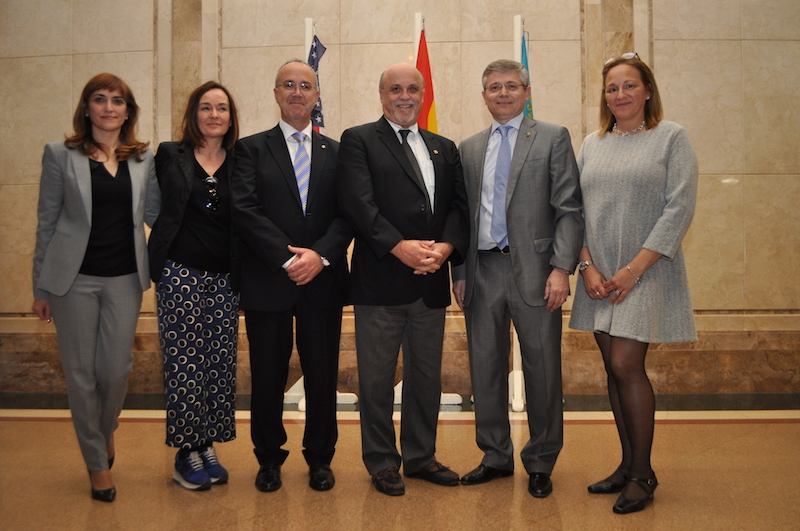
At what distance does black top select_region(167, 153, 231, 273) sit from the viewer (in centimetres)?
290

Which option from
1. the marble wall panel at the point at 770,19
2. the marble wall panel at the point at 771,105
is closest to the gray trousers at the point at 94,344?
the marble wall panel at the point at 771,105

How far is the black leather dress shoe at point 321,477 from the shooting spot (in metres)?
2.89

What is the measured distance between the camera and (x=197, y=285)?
2.90m

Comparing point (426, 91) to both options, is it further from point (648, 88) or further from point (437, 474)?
point (437, 474)

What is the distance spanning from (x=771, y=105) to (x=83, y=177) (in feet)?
17.7

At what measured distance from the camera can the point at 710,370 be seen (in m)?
5.19

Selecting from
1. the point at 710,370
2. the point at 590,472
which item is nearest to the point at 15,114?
the point at 590,472

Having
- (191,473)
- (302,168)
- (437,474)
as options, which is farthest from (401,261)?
(191,473)

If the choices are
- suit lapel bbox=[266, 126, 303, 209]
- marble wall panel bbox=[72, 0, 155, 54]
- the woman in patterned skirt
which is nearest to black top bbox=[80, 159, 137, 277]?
the woman in patterned skirt

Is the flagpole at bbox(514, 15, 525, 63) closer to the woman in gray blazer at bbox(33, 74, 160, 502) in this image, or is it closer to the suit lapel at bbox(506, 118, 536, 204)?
the suit lapel at bbox(506, 118, 536, 204)

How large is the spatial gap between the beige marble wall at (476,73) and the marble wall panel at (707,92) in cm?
1

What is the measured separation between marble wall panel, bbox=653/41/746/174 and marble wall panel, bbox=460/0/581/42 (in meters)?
0.79

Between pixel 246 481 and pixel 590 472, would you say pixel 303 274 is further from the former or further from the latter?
pixel 590 472

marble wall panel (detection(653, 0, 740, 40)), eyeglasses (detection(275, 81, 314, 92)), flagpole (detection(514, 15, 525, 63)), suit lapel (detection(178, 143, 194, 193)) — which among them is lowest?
suit lapel (detection(178, 143, 194, 193))
